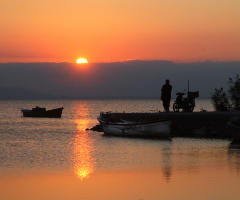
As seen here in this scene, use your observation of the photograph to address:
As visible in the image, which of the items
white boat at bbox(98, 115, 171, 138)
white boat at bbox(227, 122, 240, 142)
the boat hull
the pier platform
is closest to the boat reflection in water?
white boat at bbox(98, 115, 171, 138)

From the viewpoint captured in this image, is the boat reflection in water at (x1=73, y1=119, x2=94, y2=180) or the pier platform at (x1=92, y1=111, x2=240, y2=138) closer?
the boat reflection in water at (x1=73, y1=119, x2=94, y2=180)

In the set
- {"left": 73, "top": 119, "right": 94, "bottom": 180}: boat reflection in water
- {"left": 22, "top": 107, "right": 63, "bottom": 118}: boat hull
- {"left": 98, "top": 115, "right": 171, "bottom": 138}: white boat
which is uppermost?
{"left": 98, "top": 115, "right": 171, "bottom": 138}: white boat

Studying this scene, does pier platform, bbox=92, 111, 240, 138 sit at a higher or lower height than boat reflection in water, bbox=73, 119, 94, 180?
higher

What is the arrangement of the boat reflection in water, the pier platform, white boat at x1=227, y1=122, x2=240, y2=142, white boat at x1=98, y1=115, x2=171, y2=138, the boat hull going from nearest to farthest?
the boat reflection in water, white boat at x1=227, y1=122, x2=240, y2=142, white boat at x1=98, y1=115, x2=171, y2=138, the pier platform, the boat hull

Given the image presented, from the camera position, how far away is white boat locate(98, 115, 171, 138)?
105 feet

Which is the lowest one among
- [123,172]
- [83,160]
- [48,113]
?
[48,113]

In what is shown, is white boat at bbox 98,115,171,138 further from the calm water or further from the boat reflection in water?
the boat reflection in water

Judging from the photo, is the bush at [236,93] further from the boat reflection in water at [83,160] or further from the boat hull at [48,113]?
the boat hull at [48,113]

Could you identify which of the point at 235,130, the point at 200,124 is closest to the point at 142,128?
the point at 200,124

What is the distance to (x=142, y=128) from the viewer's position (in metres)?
33.2

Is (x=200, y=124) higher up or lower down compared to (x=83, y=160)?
higher up

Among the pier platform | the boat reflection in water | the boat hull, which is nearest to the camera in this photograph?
the boat reflection in water

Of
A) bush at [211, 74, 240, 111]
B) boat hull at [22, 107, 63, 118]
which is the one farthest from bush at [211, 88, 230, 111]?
boat hull at [22, 107, 63, 118]

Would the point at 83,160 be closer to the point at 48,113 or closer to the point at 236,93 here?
the point at 236,93
